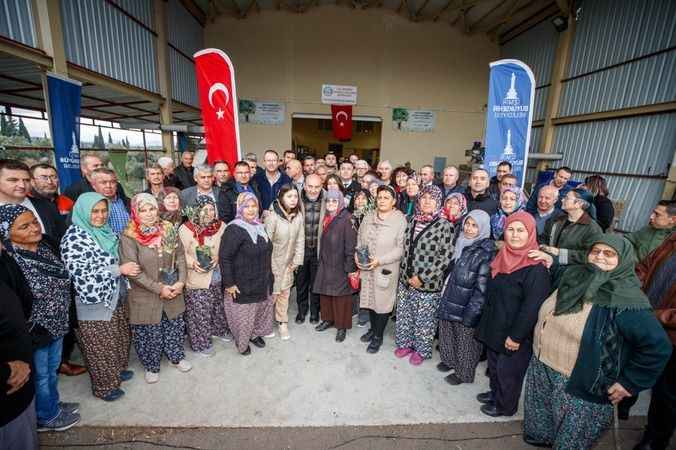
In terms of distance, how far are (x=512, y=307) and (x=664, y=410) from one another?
1.18m

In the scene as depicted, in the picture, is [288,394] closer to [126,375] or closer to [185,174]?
[126,375]

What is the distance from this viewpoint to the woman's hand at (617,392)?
158 centimetres

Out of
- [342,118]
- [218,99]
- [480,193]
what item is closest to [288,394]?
[480,193]

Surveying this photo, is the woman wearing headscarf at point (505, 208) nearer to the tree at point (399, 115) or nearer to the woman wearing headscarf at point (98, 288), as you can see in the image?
the woman wearing headscarf at point (98, 288)

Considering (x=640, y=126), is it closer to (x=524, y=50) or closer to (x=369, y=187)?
(x=524, y=50)

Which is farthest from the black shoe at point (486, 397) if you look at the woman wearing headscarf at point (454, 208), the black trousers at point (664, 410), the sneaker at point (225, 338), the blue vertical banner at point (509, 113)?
the blue vertical banner at point (509, 113)

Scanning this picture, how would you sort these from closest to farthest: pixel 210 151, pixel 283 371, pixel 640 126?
pixel 283 371 → pixel 210 151 → pixel 640 126

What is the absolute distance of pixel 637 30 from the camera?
6699mm

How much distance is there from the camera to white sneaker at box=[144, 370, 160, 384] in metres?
2.59

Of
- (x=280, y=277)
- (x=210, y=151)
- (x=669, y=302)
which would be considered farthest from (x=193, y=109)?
(x=669, y=302)

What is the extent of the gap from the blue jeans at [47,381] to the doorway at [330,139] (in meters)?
15.3

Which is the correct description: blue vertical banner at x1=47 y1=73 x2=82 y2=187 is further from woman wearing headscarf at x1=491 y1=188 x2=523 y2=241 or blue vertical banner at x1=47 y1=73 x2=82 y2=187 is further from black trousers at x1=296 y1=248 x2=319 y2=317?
woman wearing headscarf at x1=491 y1=188 x2=523 y2=241

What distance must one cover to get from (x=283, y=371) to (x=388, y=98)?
11089 mm

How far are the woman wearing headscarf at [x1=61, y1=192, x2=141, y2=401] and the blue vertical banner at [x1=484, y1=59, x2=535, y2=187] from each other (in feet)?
18.3
